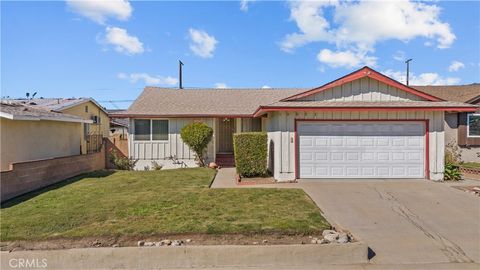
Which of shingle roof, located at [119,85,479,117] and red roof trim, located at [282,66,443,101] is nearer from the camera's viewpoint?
red roof trim, located at [282,66,443,101]

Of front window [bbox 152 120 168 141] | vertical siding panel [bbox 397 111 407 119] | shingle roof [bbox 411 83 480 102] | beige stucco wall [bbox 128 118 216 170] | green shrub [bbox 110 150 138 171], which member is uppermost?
shingle roof [bbox 411 83 480 102]

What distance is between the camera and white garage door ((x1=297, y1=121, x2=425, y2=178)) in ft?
35.0

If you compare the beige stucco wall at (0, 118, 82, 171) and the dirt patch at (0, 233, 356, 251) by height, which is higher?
the beige stucco wall at (0, 118, 82, 171)

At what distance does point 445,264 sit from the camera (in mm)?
4496

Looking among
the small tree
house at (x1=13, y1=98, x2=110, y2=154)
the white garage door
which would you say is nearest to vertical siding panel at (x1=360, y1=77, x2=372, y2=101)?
the white garage door

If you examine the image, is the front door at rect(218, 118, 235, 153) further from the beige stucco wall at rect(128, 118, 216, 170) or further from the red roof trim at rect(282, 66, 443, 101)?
the red roof trim at rect(282, 66, 443, 101)

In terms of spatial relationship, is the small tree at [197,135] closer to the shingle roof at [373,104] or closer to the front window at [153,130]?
the front window at [153,130]

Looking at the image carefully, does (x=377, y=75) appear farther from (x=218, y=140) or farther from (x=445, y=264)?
(x=218, y=140)

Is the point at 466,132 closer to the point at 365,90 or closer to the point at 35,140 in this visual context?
the point at 365,90

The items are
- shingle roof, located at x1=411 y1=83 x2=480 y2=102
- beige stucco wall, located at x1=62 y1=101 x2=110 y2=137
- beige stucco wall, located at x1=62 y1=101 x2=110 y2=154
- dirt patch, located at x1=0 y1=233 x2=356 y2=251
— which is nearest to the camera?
dirt patch, located at x1=0 y1=233 x2=356 y2=251

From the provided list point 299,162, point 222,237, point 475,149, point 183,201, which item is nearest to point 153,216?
point 183,201

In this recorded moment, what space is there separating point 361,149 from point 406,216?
4.24 metres

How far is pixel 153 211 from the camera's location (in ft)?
21.6

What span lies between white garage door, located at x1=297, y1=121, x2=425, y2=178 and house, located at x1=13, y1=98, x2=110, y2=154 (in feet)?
36.9
